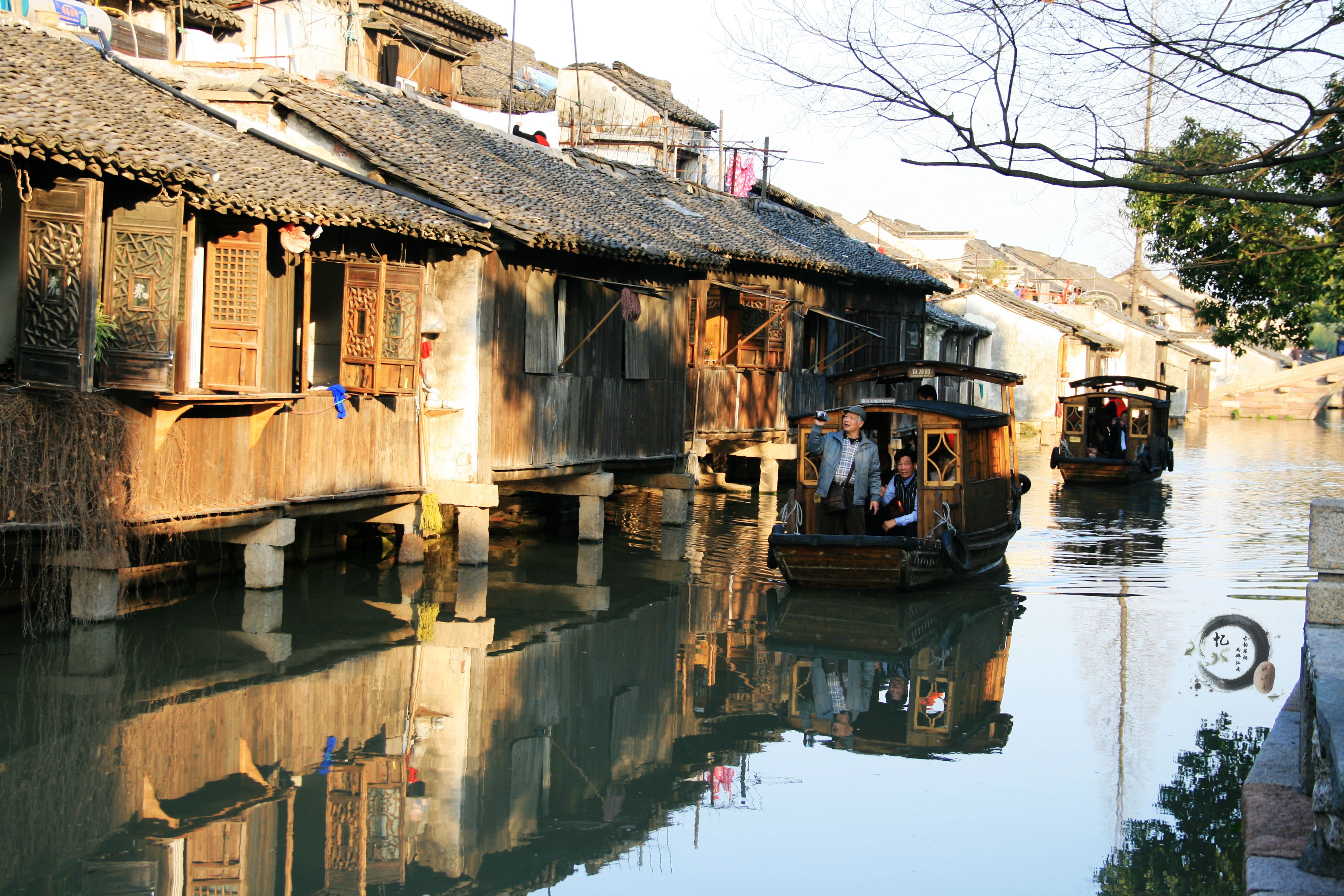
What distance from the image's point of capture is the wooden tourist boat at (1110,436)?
1022 inches

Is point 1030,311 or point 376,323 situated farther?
point 1030,311

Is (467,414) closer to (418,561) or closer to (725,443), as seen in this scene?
(418,561)

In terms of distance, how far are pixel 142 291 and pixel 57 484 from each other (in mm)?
1564

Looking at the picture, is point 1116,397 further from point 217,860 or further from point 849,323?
point 217,860

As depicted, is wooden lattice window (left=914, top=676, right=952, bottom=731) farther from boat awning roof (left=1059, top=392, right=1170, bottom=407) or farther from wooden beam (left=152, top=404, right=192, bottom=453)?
boat awning roof (left=1059, top=392, right=1170, bottom=407)

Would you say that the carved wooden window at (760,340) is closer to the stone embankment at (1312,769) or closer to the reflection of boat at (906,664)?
the reflection of boat at (906,664)

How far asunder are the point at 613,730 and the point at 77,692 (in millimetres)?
3750

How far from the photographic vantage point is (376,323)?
40.7 feet

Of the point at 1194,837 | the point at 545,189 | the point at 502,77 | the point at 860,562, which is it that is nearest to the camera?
the point at 1194,837

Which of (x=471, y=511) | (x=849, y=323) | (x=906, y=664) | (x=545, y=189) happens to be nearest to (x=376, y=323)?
(x=471, y=511)

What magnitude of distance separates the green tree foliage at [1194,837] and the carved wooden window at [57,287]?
24.9 feet

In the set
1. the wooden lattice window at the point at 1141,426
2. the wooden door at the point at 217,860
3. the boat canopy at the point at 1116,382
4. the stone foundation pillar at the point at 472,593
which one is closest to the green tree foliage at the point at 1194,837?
the wooden door at the point at 217,860

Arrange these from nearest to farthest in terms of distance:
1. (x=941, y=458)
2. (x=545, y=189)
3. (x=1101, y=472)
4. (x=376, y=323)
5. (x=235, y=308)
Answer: (x=235, y=308) < (x=376, y=323) < (x=941, y=458) < (x=545, y=189) < (x=1101, y=472)

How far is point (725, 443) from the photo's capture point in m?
21.5
